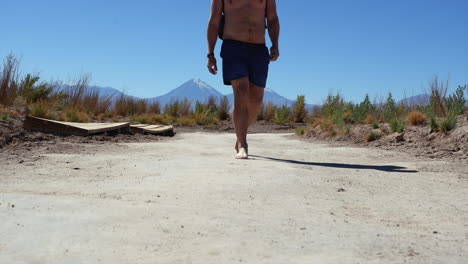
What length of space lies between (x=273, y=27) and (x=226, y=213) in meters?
3.46

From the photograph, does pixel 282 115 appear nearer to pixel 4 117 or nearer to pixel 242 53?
pixel 4 117

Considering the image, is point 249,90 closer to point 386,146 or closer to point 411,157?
point 411,157

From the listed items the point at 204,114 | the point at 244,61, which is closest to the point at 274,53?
the point at 244,61

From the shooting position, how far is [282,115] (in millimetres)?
14562

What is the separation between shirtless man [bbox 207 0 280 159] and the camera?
4797 millimetres

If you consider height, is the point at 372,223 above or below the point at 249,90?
below

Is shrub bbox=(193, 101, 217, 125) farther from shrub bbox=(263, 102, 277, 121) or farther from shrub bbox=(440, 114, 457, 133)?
shrub bbox=(440, 114, 457, 133)

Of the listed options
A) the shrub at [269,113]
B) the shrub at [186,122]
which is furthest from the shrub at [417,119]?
the shrub at [269,113]

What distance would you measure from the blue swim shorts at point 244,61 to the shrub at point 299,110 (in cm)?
1008

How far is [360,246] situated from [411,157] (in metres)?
3.72

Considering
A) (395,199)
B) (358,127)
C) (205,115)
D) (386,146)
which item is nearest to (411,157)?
(386,146)

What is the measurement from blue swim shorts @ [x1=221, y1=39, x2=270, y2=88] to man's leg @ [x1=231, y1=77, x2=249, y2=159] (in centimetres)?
7

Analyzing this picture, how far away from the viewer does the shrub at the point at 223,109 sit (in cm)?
1502

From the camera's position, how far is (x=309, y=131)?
9.77m
